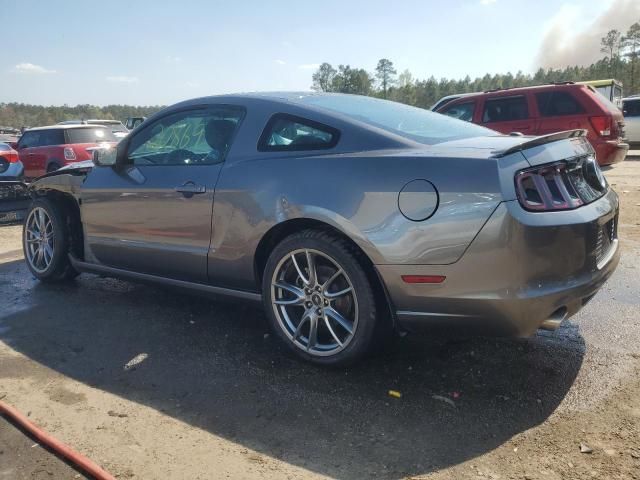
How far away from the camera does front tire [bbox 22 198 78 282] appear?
4.94 metres

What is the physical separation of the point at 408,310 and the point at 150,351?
1725 millimetres

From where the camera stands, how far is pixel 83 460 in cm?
241

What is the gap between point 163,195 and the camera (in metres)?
3.87

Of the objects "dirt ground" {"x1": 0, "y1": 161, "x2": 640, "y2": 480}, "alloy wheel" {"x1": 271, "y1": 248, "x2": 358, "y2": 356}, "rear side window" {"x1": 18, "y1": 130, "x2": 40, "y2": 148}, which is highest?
"rear side window" {"x1": 18, "y1": 130, "x2": 40, "y2": 148}

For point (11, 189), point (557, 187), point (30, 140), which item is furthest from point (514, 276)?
point (30, 140)

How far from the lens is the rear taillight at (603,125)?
962 centimetres

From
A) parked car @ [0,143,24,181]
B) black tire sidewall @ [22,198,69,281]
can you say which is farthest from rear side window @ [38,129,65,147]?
black tire sidewall @ [22,198,69,281]

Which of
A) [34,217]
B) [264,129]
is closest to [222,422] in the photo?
[264,129]

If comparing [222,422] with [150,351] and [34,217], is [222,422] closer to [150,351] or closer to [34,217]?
[150,351]

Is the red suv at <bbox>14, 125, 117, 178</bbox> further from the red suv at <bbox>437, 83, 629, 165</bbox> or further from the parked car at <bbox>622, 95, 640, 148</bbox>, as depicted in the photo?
the parked car at <bbox>622, 95, 640, 148</bbox>

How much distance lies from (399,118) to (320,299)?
1.26 m

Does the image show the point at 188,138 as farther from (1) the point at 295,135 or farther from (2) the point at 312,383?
(2) the point at 312,383

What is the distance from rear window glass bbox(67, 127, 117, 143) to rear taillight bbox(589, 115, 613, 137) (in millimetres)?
9722

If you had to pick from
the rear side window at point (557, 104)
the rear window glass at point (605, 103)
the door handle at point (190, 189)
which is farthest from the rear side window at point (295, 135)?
the rear window glass at point (605, 103)
